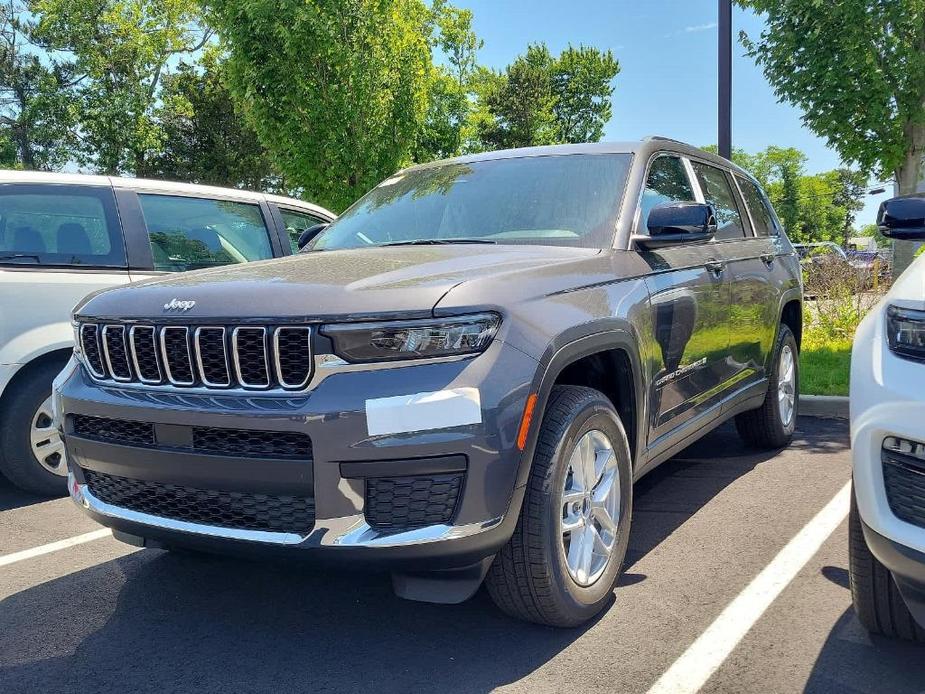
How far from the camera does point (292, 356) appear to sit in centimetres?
253

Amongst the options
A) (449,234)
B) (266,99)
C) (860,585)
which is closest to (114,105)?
(266,99)

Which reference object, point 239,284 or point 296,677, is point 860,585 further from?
point 239,284

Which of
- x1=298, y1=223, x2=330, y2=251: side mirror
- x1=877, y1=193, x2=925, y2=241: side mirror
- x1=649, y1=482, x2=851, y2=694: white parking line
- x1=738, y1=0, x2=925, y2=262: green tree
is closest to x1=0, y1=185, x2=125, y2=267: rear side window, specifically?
x1=298, y1=223, x2=330, y2=251: side mirror

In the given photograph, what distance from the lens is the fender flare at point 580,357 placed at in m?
2.63

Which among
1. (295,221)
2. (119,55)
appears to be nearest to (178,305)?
(295,221)

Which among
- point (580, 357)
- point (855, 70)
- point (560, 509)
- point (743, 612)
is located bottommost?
point (743, 612)

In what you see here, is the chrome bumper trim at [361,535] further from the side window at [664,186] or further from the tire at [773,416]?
the tire at [773,416]

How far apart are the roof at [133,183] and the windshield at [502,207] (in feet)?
6.18

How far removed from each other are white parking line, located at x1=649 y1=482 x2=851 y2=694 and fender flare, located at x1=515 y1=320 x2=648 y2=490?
0.70 metres

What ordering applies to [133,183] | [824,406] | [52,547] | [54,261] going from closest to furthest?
1. [52,547]
2. [54,261]
3. [133,183]
4. [824,406]

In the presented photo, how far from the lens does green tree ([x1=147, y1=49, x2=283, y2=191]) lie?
1230 inches

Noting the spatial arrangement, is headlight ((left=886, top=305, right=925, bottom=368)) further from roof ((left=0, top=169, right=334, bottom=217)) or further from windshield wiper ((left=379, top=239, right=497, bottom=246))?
roof ((left=0, top=169, right=334, bottom=217))

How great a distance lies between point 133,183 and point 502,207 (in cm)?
293

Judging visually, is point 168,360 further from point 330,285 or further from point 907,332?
point 907,332
